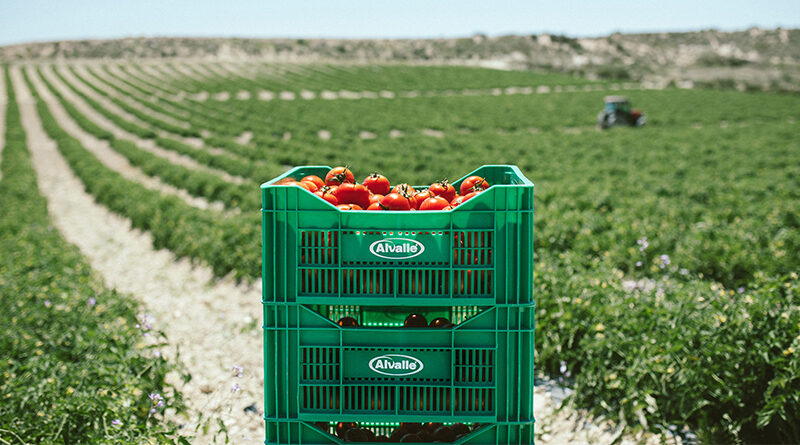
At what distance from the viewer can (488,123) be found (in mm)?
30062

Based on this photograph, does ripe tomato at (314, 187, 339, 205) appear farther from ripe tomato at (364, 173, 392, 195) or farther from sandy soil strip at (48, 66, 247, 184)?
sandy soil strip at (48, 66, 247, 184)

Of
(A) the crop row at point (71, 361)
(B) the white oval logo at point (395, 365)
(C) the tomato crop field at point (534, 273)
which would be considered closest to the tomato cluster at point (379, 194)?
(B) the white oval logo at point (395, 365)

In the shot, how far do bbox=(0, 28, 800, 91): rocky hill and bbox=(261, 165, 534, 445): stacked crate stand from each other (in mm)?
69655

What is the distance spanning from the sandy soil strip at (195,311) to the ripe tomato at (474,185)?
1.68 m

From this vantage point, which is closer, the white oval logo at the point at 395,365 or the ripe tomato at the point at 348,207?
the white oval logo at the point at 395,365

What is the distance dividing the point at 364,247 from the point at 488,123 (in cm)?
2845

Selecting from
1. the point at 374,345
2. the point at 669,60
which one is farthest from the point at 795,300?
the point at 669,60

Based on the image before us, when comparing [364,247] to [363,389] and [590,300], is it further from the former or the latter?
[590,300]

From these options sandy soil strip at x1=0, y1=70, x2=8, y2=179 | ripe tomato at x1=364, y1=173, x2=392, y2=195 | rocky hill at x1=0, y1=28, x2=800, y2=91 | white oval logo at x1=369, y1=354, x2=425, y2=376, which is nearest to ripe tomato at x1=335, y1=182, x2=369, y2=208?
ripe tomato at x1=364, y1=173, x2=392, y2=195

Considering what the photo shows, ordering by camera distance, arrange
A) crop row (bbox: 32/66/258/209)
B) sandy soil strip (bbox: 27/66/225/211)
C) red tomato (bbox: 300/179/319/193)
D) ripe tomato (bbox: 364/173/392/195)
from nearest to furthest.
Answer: red tomato (bbox: 300/179/319/193) < ripe tomato (bbox: 364/173/392/195) < crop row (bbox: 32/66/258/209) < sandy soil strip (bbox: 27/66/225/211)

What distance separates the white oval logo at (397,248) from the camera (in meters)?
2.44

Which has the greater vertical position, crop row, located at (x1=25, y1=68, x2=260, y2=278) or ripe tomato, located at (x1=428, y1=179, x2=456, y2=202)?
ripe tomato, located at (x1=428, y1=179, x2=456, y2=202)

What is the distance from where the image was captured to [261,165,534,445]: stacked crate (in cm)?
243

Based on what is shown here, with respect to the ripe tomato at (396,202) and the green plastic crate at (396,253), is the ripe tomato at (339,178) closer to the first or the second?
the ripe tomato at (396,202)
